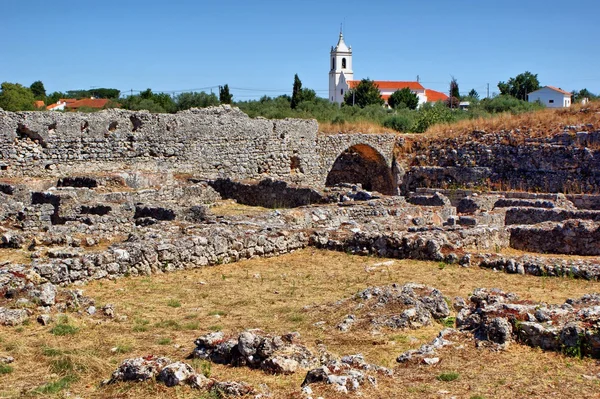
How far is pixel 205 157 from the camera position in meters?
29.5

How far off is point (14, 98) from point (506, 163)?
104 ft

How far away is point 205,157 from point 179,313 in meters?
19.2

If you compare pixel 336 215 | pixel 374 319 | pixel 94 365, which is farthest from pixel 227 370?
pixel 336 215

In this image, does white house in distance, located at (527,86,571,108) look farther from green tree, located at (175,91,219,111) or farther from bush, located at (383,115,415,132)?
bush, located at (383,115,415,132)

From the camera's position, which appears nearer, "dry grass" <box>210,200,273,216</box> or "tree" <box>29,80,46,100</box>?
"dry grass" <box>210,200,273,216</box>

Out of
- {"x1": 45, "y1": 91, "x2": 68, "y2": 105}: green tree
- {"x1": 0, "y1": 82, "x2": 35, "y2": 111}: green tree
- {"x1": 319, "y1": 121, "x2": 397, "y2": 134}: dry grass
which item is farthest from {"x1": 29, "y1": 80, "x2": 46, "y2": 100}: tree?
{"x1": 319, "y1": 121, "x2": 397, "y2": 134}: dry grass

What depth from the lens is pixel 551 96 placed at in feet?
282

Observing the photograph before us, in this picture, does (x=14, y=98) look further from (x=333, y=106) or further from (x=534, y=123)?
(x=534, y=123)

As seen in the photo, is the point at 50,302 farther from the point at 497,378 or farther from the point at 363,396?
the point at 497,378

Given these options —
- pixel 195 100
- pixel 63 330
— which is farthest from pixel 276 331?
pixel 195 100

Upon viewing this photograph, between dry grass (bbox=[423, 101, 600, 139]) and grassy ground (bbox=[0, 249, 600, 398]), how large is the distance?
19.8 m

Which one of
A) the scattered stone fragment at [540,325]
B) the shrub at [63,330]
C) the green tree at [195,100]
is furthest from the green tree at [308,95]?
the scattered stone fragment at [540,325]

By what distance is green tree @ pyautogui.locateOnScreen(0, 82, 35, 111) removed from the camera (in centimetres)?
4546

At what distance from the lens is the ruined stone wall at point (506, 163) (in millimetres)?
29750
